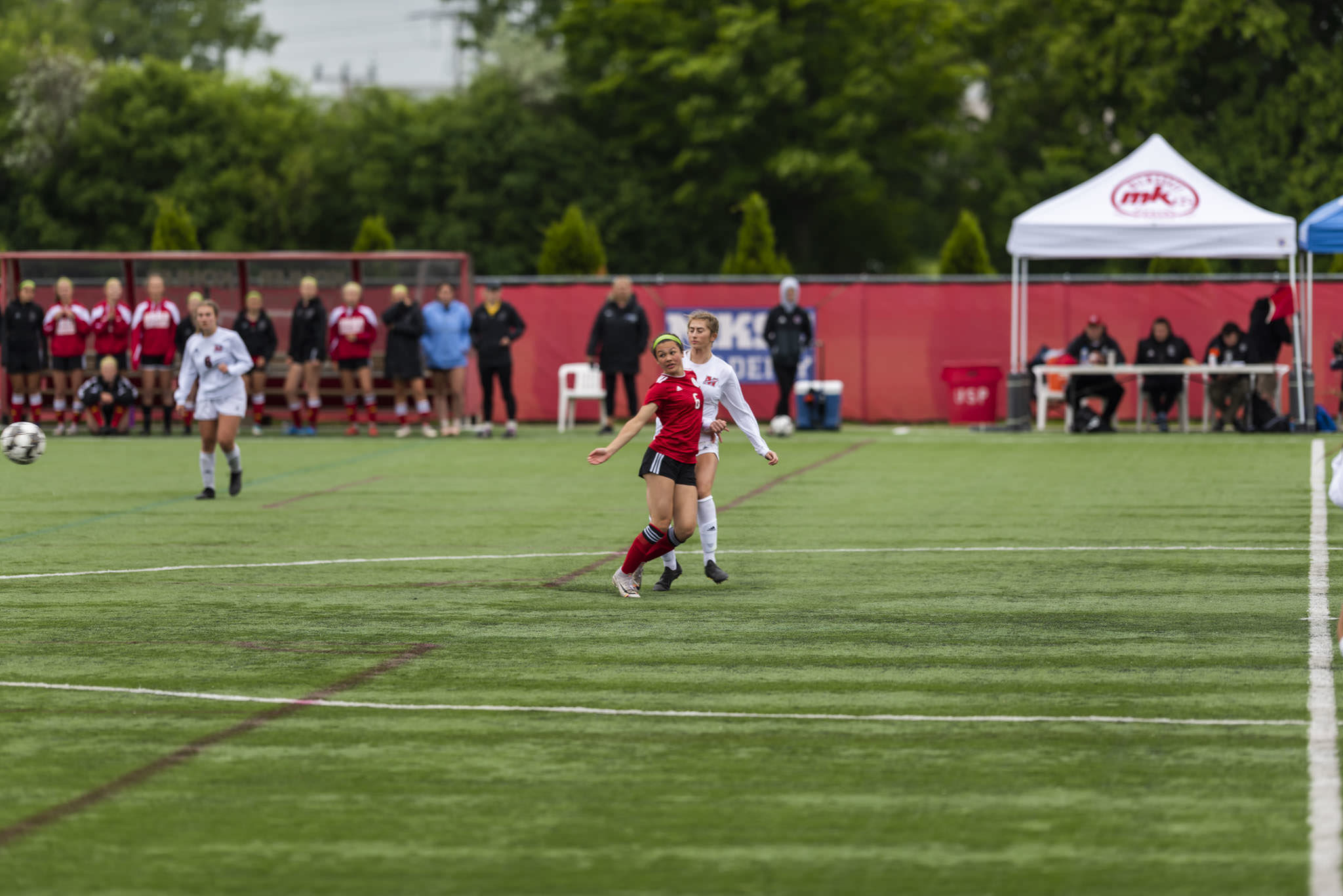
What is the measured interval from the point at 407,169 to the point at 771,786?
61.3 meters

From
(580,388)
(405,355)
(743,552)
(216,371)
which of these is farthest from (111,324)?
(743,552)

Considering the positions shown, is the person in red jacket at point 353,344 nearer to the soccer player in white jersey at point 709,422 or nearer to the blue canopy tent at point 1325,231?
the blue canopy tent at point 1325,231

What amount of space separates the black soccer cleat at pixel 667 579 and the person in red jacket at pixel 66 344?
1700cm

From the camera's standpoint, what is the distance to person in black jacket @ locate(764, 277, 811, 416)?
26.6 metres

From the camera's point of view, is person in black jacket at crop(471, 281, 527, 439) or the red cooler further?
the red cooler

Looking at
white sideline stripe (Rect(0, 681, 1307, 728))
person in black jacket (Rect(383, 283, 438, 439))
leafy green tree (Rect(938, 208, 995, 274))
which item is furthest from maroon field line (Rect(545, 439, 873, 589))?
leafy green tree (Rect(938, 208, 995, 274))

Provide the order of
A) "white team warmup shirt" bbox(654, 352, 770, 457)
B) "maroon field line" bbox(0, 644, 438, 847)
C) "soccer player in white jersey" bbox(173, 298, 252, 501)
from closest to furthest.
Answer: "maroon field line" bbox(0, 644, 438, 847), "white team warmup shirt" bbox(654, 352, 770, 457), "soccer player in white jersey" bbox(173, 298, 252, 501)

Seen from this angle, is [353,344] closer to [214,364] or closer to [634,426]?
[214,364]

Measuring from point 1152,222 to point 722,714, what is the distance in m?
18.8

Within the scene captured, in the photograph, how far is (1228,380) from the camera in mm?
26641

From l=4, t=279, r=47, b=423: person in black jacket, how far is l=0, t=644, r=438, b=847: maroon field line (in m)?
19.3

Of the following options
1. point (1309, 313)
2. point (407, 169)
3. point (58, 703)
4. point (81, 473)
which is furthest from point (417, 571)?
point (407, 169)

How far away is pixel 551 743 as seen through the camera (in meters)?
7.39

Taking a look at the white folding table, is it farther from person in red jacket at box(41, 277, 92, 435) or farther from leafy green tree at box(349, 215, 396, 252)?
leafy green tree at box(349, 215, 396, 252)
